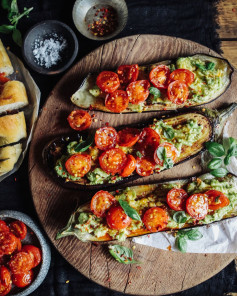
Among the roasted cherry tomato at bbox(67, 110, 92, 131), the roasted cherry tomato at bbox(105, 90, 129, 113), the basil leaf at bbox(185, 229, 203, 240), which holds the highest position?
the roasted cherry tomato at bbox(105, 90, 129, 113)

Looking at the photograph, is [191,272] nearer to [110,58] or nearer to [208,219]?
[208,219]

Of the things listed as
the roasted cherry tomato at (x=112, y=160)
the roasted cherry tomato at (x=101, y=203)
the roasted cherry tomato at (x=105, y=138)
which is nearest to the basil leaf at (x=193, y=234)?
the roasted cherry tomato at (x=101, y=203)

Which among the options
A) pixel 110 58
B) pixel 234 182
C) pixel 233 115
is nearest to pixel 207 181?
pixel 234 182

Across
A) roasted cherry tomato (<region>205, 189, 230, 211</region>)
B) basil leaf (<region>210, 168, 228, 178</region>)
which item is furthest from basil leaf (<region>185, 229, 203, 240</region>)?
basil leaf (<region>210, 168, 228, 178</region>)

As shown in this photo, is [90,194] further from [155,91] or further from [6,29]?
[6,29]

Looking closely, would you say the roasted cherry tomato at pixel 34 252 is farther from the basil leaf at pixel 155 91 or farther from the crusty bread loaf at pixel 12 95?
the basil leaf at pixel 155 91

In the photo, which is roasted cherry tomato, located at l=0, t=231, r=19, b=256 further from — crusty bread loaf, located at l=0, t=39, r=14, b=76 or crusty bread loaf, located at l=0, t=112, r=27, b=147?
crusty bread loaf, located at l=0, t=39, r=14, b=76

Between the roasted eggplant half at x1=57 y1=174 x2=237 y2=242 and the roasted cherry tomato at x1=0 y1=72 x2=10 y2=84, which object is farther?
the roasted cherry tomato at x1=0 y1=72 x2=10 y2=84
